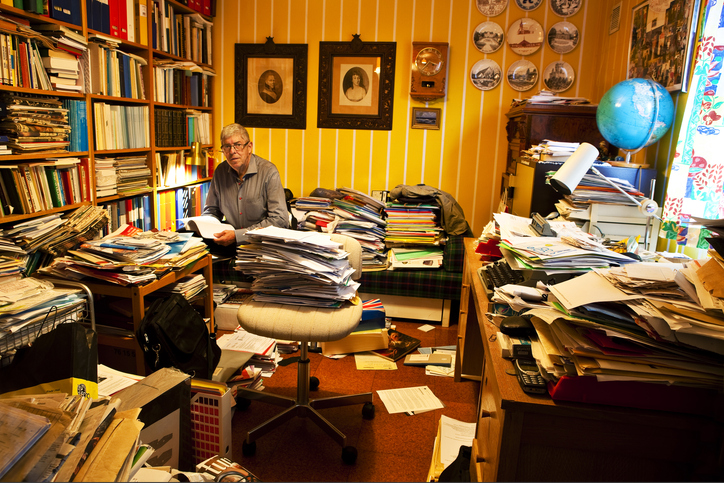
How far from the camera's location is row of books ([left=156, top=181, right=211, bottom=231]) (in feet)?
12.1

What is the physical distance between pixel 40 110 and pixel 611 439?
2.80 m

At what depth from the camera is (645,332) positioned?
0.99 m

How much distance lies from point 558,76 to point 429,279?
6.03 feet

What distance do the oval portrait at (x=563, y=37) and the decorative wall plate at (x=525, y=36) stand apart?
0.28 feet

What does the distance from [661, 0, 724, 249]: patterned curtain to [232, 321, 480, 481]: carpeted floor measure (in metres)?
1.24

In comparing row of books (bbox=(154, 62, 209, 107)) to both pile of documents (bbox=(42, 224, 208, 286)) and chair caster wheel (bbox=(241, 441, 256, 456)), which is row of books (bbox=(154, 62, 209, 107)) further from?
chair caster wheel (bbox=(241, 441, 256, 456))

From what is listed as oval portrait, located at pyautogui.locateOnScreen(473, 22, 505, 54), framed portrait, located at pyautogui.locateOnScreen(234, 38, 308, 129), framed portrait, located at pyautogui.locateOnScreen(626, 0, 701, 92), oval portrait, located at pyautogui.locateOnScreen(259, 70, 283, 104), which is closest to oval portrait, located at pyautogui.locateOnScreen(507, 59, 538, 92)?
oval portrait, located at pyautogui.locateOnScreen(473, 22, 505, 54)

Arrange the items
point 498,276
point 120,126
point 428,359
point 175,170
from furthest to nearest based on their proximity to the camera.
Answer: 1. point 175,170
2. point 120,126
3. point 428,359
4. point 498,276

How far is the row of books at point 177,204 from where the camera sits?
3.69m

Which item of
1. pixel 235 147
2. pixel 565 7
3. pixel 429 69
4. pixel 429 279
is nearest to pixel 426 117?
pixel 429 69

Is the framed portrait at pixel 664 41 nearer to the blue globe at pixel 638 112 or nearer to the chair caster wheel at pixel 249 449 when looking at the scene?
the blue globe at pixel 638 112

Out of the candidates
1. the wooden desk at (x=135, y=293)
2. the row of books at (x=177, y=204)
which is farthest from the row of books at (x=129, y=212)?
the wooden desk at (x=135, y=293)

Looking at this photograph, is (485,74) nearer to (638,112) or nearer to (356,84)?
(356,84)

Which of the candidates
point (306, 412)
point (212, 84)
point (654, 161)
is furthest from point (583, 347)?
point (212, 84)
